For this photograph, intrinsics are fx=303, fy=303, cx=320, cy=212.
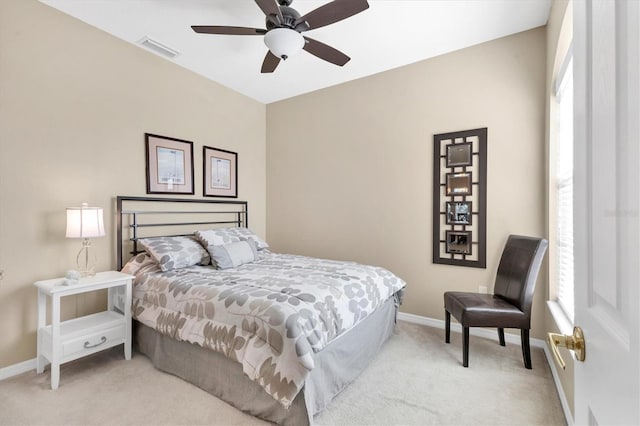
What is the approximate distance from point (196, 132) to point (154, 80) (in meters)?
0.68

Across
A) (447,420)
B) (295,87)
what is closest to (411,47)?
(295,87)

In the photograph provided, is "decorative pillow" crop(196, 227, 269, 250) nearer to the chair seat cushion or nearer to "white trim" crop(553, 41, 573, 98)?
the chair seat cushion

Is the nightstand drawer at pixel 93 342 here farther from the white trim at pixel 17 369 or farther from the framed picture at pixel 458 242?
the framed picture at pixel 458 242

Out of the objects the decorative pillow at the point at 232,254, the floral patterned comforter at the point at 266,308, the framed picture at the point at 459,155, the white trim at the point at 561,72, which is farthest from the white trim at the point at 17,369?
the white trim at the point at 561,72

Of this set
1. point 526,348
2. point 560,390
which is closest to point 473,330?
point 526,348

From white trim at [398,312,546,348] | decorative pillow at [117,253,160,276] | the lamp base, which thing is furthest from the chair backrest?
the lamp base

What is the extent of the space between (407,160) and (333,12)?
→ 1870mm

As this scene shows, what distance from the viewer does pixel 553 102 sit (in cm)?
259

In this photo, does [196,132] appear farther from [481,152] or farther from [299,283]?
[481,152]

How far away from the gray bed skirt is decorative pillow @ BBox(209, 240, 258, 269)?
78 centimetres

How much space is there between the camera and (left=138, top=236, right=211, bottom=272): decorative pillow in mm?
2719

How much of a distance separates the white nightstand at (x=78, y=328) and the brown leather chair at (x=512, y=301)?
2756mm

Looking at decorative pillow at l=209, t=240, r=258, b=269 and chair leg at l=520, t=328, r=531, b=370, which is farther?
decorative pillow at l=209, t=240, r=258, b=269

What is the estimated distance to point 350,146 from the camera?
3924mm
